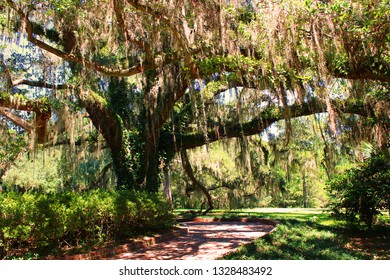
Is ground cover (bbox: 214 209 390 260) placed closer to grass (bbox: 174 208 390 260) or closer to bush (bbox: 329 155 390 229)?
grass (bbox: 174 208 390 260)

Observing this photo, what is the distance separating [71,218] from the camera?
5605 mm

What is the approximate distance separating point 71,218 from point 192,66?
3.71m

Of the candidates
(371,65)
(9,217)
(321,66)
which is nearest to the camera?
(9,217)

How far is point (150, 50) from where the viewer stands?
6.71m

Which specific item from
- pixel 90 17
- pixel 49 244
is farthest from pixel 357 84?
pixel 49 244

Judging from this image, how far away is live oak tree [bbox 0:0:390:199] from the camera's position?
216 inches

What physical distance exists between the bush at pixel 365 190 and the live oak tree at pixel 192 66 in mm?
657

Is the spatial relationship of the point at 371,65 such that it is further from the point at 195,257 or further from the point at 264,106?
the point at 195,257

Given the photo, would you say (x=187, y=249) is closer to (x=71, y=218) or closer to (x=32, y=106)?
(x=71, y=218)

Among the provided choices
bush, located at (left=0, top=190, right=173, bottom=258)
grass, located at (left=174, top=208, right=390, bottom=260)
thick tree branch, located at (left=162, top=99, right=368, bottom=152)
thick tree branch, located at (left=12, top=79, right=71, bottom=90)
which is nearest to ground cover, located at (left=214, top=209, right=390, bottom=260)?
grass, located at (left=174, top=208, right=390, bottom=260)

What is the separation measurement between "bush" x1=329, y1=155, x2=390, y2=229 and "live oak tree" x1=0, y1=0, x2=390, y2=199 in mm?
657

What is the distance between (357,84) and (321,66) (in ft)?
9.57

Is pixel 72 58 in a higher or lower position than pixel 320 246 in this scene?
higher

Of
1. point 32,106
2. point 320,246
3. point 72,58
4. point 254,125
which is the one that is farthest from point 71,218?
point 254,125
